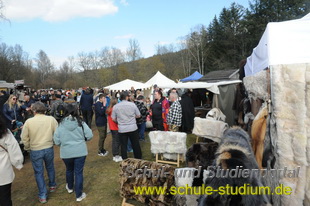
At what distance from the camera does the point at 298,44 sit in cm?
221

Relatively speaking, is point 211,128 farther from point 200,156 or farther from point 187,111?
point 187,111

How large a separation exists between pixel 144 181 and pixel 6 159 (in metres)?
2.08

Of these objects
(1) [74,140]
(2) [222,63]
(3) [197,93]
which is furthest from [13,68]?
(1) [74,140]

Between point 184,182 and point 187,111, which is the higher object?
point 187,111

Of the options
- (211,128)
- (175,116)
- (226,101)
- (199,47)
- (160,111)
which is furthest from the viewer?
(199,47)

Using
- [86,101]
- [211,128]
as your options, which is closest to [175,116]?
[211,128]

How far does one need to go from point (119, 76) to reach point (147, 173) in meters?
41.2

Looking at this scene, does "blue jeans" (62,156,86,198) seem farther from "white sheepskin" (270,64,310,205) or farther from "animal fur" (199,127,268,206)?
"white sheepskin" (270,64,310,205)

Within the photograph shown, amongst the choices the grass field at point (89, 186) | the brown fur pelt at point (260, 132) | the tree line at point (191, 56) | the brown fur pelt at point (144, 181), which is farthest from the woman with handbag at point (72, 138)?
the tree line at point (191, 56)

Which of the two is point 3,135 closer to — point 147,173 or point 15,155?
point 15,155

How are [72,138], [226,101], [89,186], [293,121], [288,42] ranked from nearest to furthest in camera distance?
[293,121]
[288,42]
[72,138]
[89,186]
[226,101]

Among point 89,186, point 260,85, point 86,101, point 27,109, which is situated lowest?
point 89,186

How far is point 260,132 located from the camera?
262cm

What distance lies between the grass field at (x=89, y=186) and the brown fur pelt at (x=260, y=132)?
2.24 meters
